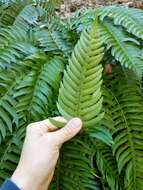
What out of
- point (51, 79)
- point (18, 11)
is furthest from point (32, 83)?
point (18, 11)

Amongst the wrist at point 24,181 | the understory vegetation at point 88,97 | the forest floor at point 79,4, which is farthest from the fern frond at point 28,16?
the forest floor at point 79,4

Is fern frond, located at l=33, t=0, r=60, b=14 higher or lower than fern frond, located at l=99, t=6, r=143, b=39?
lower

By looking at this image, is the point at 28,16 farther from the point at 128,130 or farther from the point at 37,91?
the point at 128,130

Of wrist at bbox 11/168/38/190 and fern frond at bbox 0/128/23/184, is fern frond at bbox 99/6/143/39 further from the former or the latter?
wrist at bbox 11/168/38/190

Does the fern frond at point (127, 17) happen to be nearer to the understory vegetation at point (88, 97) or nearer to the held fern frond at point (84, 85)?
the understory vegetation at point (88, 97)

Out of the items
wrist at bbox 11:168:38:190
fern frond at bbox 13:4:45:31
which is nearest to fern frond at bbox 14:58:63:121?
wrist at bbox 11:168:38:190

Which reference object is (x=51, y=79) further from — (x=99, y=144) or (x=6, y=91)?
(x=99, y=144)

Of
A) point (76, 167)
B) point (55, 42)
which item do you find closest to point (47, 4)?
point (55, 42)
